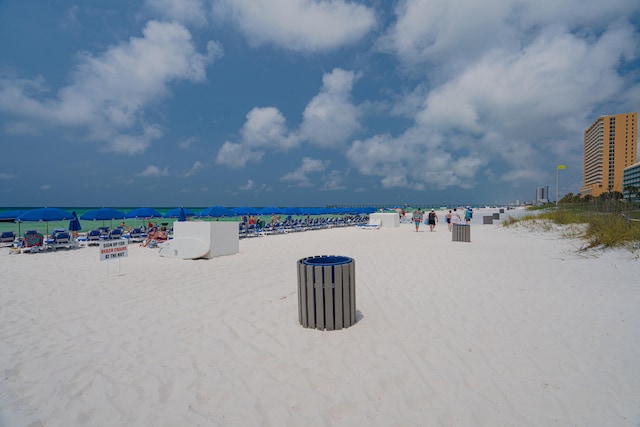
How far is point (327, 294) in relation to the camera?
386 centimetres

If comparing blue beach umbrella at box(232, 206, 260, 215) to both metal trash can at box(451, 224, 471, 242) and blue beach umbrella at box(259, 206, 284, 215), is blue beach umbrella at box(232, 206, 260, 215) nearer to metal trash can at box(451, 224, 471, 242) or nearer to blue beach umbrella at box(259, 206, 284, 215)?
blue beach umbrella at box(259, 206, 284, 215)

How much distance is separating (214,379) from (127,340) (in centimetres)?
164

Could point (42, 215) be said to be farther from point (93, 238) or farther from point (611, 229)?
point (611, 229)

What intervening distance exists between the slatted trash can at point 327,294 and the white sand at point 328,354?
168 millimetres

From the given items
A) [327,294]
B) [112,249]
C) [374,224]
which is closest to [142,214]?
[112,249]

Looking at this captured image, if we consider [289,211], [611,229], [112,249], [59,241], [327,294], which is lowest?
[59,241]

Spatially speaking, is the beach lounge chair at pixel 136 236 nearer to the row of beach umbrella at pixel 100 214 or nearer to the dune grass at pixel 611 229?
the row of beach umbrella at pixel 100 214

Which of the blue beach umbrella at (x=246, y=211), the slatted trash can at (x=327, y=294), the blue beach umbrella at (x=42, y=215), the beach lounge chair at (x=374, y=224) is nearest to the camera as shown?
the slatted trash can at (x=327, y=294)

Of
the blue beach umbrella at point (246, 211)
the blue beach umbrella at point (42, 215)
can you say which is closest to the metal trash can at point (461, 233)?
the blue beach umbrella at point (246, 211)

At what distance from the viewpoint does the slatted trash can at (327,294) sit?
377cm

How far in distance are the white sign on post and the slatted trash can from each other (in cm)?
571

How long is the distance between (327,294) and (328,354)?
2.44 feet

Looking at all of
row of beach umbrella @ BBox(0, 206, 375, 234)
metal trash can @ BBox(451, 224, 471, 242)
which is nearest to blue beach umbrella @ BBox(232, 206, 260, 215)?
row of beach umbrella @ BBox(0, 206, 375, 234)

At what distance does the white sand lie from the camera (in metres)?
2.42
